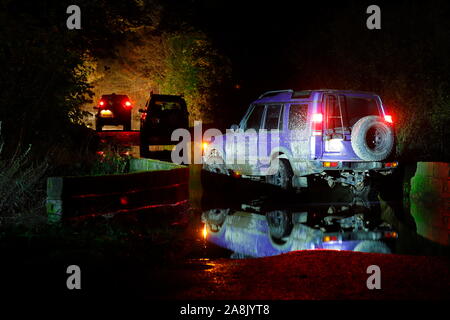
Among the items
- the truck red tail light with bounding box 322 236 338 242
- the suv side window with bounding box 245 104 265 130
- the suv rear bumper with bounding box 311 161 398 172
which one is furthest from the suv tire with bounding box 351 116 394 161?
the truck red tail light with bounding box 322 236 338 242

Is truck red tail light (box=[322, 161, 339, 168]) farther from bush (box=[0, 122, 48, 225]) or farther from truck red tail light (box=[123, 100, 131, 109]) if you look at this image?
truck red tail light (box=[123, 100, 131, 109])

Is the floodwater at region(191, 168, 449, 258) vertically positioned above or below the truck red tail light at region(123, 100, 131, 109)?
below

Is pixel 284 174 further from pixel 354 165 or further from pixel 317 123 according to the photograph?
pixel 354 165

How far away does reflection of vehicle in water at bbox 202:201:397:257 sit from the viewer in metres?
8.66

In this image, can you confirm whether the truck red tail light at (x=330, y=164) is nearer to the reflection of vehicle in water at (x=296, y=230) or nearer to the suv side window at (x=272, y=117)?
the reflection of vehicle in water at (x=296, y=230)

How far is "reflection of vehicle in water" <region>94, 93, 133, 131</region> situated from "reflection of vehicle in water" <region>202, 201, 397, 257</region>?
55.6ft

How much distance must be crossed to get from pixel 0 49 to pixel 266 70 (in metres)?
17.8

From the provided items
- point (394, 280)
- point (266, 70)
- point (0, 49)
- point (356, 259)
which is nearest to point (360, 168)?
point (356, 259)

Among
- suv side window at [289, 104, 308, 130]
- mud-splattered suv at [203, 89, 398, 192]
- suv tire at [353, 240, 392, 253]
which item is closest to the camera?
suv tire at [353, 240, 392, 253]

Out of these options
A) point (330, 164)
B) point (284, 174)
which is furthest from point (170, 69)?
point (330, 164)

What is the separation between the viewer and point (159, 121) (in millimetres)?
22531

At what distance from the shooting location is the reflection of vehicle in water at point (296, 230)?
8656 mm

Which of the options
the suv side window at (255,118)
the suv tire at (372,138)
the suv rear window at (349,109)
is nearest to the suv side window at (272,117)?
the suv side window at (255,118)

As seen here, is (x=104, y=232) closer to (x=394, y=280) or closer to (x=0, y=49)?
(x=394, y=280)
